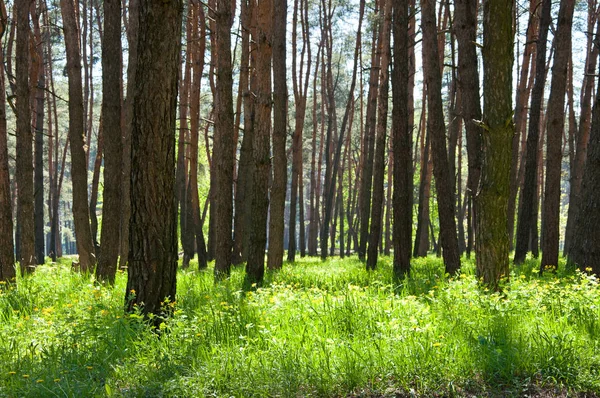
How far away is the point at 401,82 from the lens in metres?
9.99

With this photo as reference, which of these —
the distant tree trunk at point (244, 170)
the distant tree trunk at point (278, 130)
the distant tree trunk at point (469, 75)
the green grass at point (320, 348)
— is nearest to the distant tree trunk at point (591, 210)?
the distant tree trunk at point (469, 75)

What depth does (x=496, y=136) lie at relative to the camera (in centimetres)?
645

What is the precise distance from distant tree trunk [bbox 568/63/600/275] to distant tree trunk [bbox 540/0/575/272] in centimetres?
74

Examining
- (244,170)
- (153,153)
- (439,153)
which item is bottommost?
(153,153)

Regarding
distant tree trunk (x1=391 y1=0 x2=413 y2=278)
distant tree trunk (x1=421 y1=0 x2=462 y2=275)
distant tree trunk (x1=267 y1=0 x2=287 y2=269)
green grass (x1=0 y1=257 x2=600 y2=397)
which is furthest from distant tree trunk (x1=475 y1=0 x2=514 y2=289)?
distant tree trunk (x1=267 y1=0 x2=287 y2=269)

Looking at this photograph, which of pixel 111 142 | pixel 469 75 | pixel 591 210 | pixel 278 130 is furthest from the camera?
pixel 278 130

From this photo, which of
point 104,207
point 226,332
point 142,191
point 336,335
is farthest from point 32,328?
point 104,207

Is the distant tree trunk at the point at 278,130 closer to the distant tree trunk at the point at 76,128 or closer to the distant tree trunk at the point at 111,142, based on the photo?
the distant tree trunk at the point at 111,142

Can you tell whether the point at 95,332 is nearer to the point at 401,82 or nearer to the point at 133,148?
the point at 133,148

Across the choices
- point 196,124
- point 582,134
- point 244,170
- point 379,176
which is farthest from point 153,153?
point 582,134

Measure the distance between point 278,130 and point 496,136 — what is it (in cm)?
544

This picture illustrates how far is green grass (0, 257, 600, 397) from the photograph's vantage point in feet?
12.9

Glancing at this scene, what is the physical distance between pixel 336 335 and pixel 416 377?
0.89m

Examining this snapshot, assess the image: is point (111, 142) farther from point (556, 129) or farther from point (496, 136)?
point (556, 129)
